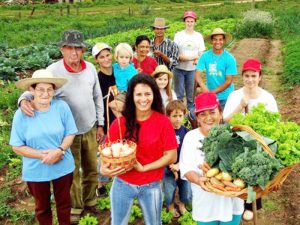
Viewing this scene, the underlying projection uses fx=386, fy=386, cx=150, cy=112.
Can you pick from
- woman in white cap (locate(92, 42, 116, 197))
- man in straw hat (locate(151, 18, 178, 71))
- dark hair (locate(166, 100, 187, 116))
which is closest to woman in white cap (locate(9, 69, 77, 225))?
woman in white cap (locate(92, 42, 116, 197))

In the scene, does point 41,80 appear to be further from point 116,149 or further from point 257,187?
point 257,187

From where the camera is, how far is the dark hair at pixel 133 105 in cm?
332

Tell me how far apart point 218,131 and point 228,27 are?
20760 millimetres

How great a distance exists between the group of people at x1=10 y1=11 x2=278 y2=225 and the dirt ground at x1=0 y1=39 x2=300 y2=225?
0.95 m

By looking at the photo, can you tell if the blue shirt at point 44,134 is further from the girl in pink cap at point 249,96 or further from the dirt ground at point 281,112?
the girl in pink cap at point 249,96

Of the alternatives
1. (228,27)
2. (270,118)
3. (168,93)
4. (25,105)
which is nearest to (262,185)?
(270,118)

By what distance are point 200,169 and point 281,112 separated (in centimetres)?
654

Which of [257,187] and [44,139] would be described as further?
[44,139]

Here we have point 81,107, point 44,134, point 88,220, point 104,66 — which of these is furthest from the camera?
point 104,66

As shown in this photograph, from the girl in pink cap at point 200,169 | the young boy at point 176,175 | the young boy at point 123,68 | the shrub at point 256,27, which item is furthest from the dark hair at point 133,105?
the shrub at point 256,27

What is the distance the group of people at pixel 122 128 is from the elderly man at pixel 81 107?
0.01 metres

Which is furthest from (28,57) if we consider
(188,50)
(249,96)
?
(249,96)

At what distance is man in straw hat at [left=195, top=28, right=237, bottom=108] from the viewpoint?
5.61 meters

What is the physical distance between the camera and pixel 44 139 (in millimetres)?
3850
